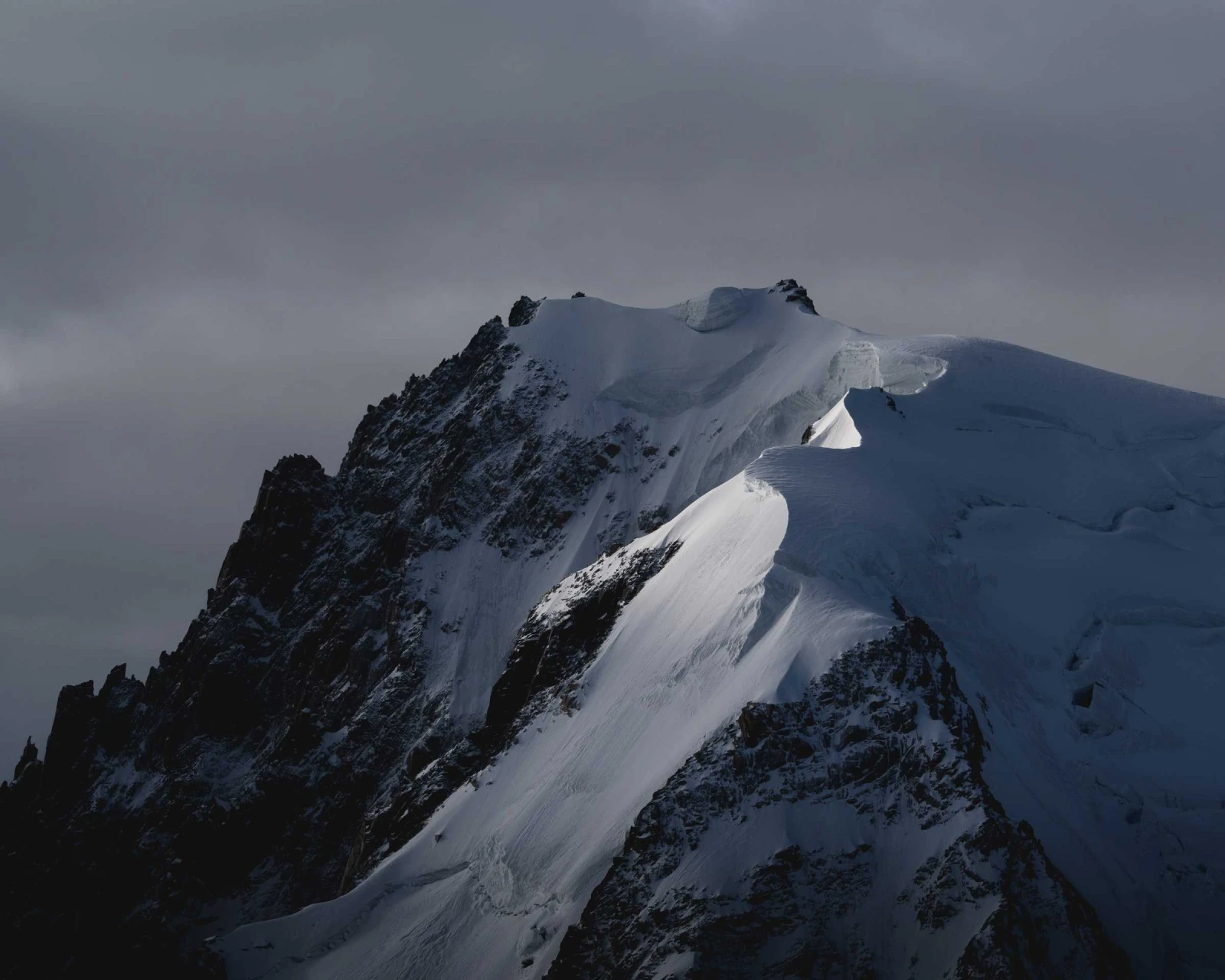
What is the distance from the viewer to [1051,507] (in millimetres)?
147125

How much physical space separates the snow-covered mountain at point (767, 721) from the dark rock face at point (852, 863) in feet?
0.60

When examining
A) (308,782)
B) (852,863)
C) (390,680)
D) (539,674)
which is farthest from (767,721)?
(308,782)

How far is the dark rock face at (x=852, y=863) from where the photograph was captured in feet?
340

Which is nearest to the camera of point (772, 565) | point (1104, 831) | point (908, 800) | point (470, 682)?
point (908, 800)

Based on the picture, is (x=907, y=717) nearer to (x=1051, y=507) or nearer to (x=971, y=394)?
(x=1051, y=507)

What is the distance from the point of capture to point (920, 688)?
113m

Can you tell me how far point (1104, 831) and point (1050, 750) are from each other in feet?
20.9

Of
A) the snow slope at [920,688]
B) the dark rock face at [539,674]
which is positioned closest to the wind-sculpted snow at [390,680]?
the dark rock face at [539,674]

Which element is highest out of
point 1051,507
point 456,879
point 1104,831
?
point 1051,507

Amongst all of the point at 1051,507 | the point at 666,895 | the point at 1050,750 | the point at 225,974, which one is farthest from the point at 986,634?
the point at 225,974

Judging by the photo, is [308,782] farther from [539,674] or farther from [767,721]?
[767,721]

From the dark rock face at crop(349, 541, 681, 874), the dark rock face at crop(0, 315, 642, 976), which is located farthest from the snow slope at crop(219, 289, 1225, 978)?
the dark rock face at crop(0, 315, 642, 976)

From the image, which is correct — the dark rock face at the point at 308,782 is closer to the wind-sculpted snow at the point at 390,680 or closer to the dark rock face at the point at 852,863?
the wind-sculpted snow at the point at 390,680

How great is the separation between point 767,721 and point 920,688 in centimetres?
900
